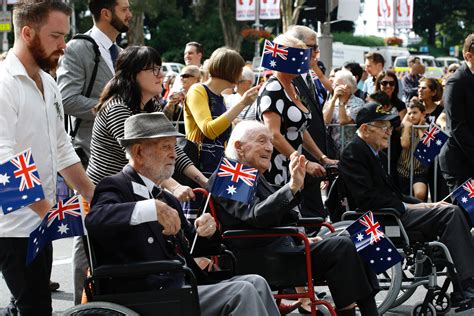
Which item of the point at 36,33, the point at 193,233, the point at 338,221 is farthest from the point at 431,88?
the point at 36,33

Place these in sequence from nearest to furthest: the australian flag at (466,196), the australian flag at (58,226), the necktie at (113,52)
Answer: the australian flag at (58,226) < the necktie at (113,52) < the australian flag at (466,196)

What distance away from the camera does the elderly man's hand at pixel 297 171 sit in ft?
18.9

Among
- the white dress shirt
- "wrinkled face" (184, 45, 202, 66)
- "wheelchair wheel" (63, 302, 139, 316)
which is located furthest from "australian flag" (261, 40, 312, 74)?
"wrinkled face" (184, 45, 202, 66)

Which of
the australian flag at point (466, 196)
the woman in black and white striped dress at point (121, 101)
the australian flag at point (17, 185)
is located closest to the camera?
the australian flag at point (17, 185)

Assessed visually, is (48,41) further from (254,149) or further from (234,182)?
(254,149)

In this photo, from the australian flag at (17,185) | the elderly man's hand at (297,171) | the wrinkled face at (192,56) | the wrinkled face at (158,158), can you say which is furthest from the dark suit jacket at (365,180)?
the wrinkled face at (192,56)

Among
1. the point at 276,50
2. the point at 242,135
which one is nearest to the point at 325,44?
the point at 276,50

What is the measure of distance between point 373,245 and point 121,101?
1.81m

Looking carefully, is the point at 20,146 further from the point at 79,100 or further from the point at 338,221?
the point at 338,221

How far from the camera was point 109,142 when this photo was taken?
5.89m

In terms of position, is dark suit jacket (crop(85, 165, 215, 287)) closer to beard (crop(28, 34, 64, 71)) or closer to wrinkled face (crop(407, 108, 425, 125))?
beard (crop(28, 34, 64, 71))

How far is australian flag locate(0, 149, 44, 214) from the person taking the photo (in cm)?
428

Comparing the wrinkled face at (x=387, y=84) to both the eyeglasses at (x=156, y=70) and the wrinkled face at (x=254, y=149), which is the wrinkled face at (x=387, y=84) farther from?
the eyeglasses at (x=156, y=70)

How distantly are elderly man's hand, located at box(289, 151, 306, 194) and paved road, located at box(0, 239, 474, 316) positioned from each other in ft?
6.98
